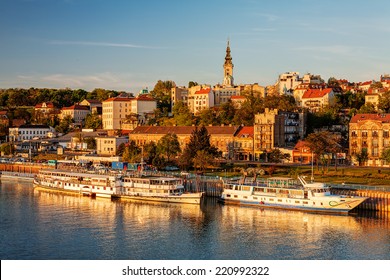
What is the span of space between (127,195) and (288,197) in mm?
15545

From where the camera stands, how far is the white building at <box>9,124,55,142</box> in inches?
4500

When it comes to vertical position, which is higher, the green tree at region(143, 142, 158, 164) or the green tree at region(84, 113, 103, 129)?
the green tree at region(84, 113, 103, 129)

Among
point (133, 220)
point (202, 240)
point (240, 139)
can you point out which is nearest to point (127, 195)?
point (133, 220)

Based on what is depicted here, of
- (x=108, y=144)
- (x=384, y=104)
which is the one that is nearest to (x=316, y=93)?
(x=384, y=104)

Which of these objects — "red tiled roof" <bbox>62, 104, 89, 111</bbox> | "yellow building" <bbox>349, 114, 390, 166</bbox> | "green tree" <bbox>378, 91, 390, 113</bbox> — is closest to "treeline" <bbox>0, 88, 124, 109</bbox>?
"red tiled roof" <bbox>62, 104, 89, 111</bbox>

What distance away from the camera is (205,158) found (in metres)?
67.6

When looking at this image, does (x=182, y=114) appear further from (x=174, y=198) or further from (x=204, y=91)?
(x=174, y=198)

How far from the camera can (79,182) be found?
200 ft

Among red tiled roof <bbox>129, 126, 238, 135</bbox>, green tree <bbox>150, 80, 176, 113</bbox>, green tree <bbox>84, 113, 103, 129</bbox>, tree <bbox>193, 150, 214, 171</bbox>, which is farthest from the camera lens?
green tree <bbox>150, 80, 176, 113</bbox>

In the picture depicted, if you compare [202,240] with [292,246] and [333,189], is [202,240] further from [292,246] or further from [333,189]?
[333,189]

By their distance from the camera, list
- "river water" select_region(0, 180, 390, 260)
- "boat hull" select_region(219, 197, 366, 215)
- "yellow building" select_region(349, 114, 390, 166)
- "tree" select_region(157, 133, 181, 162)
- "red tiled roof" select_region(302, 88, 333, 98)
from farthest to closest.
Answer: "red tiled roof" select_region(302, 88, 333, 98)
"tree" select_region(157, 133, 181, 162)
"yellow building" select_region(349, 114, 390, 166)
"boat hull" select_region(219, 197, 366, 215)
"river water" select_region(0, 180, 390, 260)

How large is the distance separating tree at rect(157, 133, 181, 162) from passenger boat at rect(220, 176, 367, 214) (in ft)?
77.0

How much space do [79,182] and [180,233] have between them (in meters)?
23.1

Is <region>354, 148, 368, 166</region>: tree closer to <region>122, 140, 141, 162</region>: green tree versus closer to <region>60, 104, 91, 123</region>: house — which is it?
<region>122, 140, 141, 162</region>: green tree
